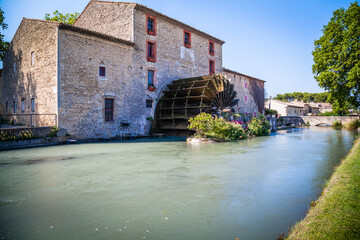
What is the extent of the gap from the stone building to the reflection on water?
6113mm

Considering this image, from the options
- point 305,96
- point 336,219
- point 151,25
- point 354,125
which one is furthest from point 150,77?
point 305,96

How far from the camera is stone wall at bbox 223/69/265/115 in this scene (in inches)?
1011

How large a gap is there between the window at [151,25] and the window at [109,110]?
559 centimetres

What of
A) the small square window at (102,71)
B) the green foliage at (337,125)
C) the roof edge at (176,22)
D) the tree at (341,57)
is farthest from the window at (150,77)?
the green foliage at (337,125)

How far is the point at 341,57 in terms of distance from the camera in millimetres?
15336

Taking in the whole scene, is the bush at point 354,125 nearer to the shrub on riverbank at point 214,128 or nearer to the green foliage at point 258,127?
the green foliage at point 258,127

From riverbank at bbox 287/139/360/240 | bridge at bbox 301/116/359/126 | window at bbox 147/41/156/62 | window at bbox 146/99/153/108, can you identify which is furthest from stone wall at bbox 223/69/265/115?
riverbank at bbox 287/139/360/240

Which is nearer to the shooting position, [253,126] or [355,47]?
[355,47]

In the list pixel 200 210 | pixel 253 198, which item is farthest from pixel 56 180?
pixel 253 198

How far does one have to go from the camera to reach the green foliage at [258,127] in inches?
667

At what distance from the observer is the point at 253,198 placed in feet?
13.7

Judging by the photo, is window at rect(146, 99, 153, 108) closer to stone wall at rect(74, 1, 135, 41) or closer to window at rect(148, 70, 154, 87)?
window at rect(148, 70, 154, 87)

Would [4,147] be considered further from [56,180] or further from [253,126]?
[253,126]

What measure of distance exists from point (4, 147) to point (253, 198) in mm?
10247
